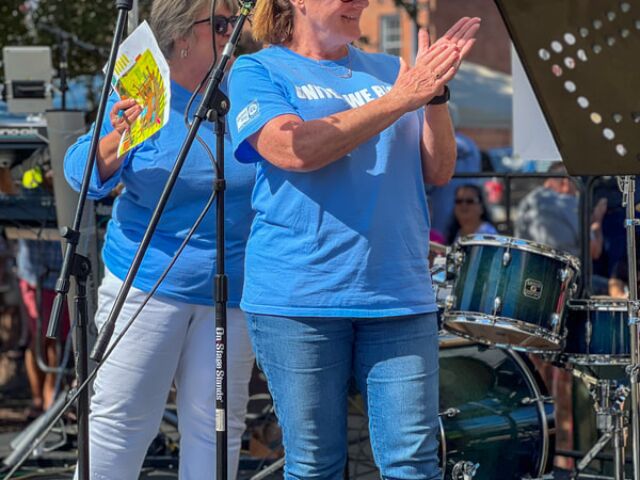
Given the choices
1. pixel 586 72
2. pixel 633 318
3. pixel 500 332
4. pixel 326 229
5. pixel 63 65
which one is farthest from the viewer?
pixel 63 65

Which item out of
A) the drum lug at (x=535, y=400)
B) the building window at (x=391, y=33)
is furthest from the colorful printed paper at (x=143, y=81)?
the building window at (x=391, y=33)

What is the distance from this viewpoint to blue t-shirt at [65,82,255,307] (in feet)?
11.1

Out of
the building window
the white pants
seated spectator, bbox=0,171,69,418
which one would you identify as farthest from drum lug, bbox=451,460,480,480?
the building window

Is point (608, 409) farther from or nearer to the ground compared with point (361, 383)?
nearer to the ground

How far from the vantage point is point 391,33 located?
25406mm

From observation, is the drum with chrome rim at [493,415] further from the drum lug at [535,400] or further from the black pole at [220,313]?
A: the black pole at [220,313]

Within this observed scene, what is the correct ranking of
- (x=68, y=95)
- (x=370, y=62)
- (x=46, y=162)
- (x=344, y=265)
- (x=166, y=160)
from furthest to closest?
(x=68, y=95)
(x=46, y=162)
(x=166, y=160)
(x=370, y=62)
(x=344, y=265)

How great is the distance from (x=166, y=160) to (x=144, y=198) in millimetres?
145

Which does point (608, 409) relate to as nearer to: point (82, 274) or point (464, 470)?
point (464, 470)

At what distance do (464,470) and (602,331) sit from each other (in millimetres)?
760

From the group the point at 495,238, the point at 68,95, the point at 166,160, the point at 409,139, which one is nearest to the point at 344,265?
the point at 409,139

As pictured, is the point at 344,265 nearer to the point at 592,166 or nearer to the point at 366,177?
the point at 366,177

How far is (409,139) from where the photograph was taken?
2938 mm

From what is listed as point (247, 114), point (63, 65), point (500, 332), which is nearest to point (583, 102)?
point (247, 114)
